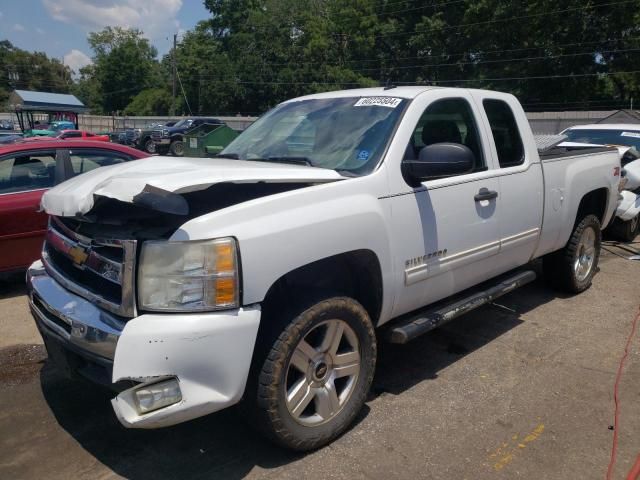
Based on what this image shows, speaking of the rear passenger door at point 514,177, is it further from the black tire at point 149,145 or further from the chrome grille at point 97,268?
the black tire at point 149,145

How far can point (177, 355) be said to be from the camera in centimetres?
244

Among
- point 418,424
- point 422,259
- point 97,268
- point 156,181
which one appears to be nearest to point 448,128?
point 422,259

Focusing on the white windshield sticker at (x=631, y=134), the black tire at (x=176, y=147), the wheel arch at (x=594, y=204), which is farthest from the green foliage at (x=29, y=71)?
the wheel arch at (x=594, y=204)

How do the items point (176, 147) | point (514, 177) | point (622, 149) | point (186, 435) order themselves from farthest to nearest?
point (176, 147), point (622, 149), point (514, 177), point (186, 435)

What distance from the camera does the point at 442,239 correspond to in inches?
143

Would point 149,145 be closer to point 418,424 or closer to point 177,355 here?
point 418,424

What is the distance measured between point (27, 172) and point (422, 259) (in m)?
4.57

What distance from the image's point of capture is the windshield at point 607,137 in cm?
892

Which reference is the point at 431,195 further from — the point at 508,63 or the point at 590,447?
the point at 508,63

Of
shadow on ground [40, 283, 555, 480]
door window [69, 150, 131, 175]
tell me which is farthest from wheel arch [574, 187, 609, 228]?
door window [69, 150, 131, 175]

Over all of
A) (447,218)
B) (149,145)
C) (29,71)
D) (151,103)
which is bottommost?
(149,145)

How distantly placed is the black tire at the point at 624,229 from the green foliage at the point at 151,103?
246 feet

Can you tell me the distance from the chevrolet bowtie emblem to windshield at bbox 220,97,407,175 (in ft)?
4.67

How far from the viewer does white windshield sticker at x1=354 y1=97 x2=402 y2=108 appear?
12.3ft
